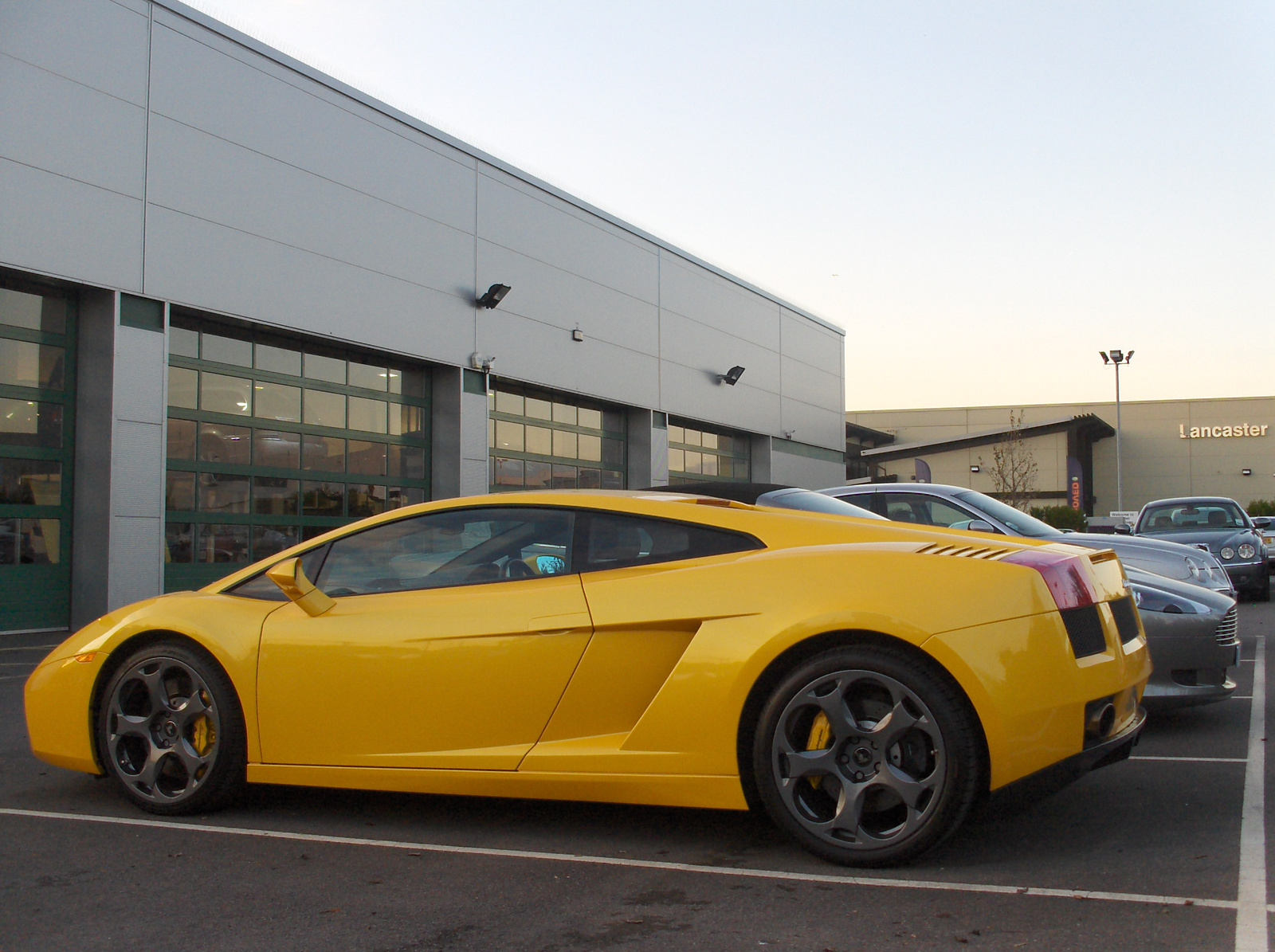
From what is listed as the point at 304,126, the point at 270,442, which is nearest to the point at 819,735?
the point at 270,442

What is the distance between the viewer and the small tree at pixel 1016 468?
43000 mm

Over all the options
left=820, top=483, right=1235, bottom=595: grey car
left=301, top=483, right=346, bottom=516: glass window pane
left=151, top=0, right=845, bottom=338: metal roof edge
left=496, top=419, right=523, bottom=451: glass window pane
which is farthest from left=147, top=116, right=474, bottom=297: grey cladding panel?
left=820, top=483, right=1235, bottom=595: grey car

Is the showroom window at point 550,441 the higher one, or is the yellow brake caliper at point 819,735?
the showroom window at point 550,441

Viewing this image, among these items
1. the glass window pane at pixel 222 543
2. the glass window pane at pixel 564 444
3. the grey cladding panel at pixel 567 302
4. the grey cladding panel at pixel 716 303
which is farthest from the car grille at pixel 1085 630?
the grey cladding panel at pixel 716 303

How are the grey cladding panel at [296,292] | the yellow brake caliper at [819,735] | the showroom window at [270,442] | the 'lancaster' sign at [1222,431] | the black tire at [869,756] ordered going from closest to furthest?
the black tire at [869,756] < the yellow brake caliper at [819,735] < the grey cladding panel at [296,292] < the showroom window at [270,442] < the 'lancaster' sign at [1222,431]

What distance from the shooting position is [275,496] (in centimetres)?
1614

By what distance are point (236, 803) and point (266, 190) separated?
12.8 m

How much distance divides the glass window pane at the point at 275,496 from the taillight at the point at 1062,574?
13743 mm

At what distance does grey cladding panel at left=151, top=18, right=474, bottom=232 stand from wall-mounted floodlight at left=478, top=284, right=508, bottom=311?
1.15m

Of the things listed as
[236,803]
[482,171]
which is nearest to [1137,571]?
[236,803]

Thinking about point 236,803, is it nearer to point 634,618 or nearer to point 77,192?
point 634,618

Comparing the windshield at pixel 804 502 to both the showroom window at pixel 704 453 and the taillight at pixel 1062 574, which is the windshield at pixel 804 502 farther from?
the showroom window at pixel 704 453

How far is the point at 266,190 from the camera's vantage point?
618 inches

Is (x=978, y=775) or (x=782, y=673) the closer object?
(x=978, y=775)
